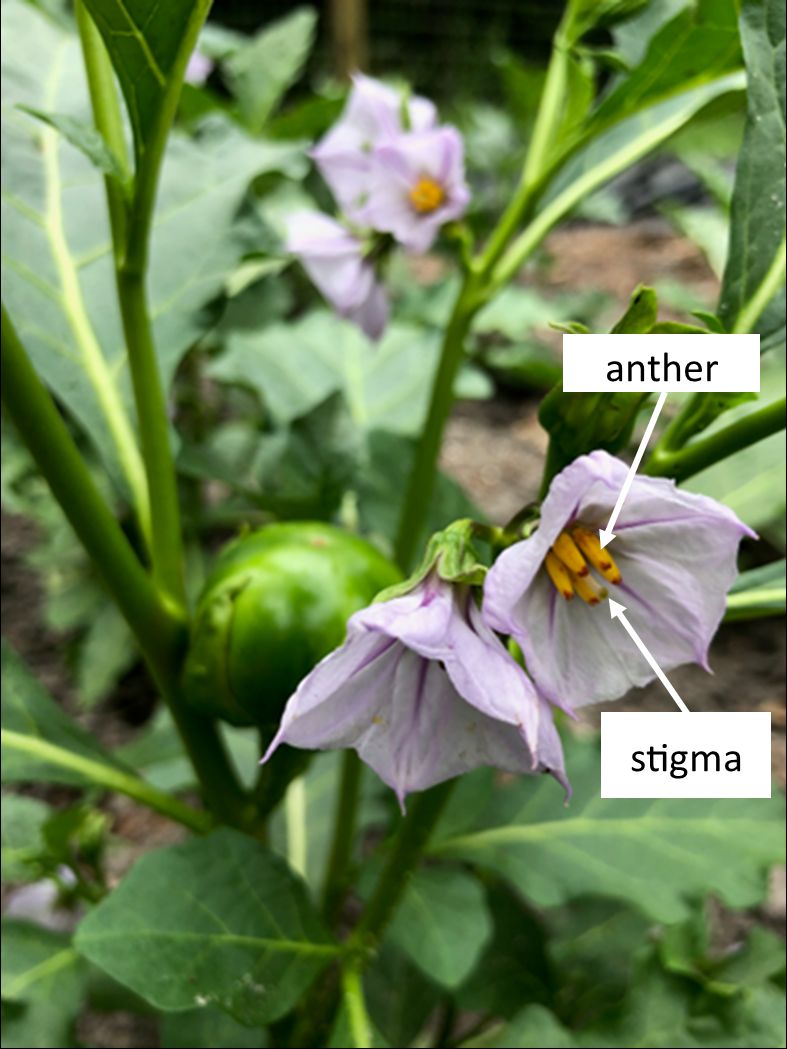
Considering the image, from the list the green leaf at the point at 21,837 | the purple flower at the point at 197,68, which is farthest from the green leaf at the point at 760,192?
the purple flower at the point at 197,68

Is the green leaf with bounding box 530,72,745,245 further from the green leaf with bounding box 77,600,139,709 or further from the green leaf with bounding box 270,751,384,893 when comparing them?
the green leaf with bounding box 77,600,139,709

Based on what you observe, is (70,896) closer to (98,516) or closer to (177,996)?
(177,996)

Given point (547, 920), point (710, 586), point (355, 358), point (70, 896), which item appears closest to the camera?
point (710, 586)

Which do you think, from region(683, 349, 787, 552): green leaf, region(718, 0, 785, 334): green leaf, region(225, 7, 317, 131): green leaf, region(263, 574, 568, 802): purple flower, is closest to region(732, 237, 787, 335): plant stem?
region(718, 0, 785, 334): green leaf

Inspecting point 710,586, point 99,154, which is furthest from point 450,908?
point 99,154

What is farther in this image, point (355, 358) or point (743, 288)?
point (355, 358)

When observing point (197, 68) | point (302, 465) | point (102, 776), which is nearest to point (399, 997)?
point (102, 776)

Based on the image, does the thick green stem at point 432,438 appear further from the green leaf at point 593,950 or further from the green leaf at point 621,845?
the green leaf at point 593,950
